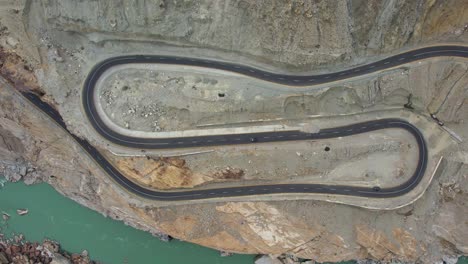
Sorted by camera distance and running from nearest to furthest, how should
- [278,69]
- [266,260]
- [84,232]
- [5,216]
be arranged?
[278,69], [266,260], [84,232], [5,216]

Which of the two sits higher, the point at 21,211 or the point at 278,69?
the point at 278,69

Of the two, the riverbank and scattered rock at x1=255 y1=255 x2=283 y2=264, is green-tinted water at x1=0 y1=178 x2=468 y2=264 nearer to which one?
the riverbank

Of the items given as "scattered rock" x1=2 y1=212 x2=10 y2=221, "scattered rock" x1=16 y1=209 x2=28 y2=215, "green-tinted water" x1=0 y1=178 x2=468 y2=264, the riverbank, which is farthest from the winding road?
"scattered rock" x1=2 y1=212 x2=10 y2=221

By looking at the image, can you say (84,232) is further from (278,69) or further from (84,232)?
(278,69)

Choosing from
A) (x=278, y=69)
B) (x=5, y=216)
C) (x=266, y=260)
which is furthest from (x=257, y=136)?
(x=5, y=216)

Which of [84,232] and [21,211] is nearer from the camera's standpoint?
[84,232]

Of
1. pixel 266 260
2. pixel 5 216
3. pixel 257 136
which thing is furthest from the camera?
pixel 5 216

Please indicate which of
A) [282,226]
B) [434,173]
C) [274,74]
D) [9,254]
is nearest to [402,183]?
[434,173]

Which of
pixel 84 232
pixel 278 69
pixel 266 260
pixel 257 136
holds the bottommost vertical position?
pixel 84 232

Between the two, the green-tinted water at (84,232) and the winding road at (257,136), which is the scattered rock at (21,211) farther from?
the winding road at (257,136)
